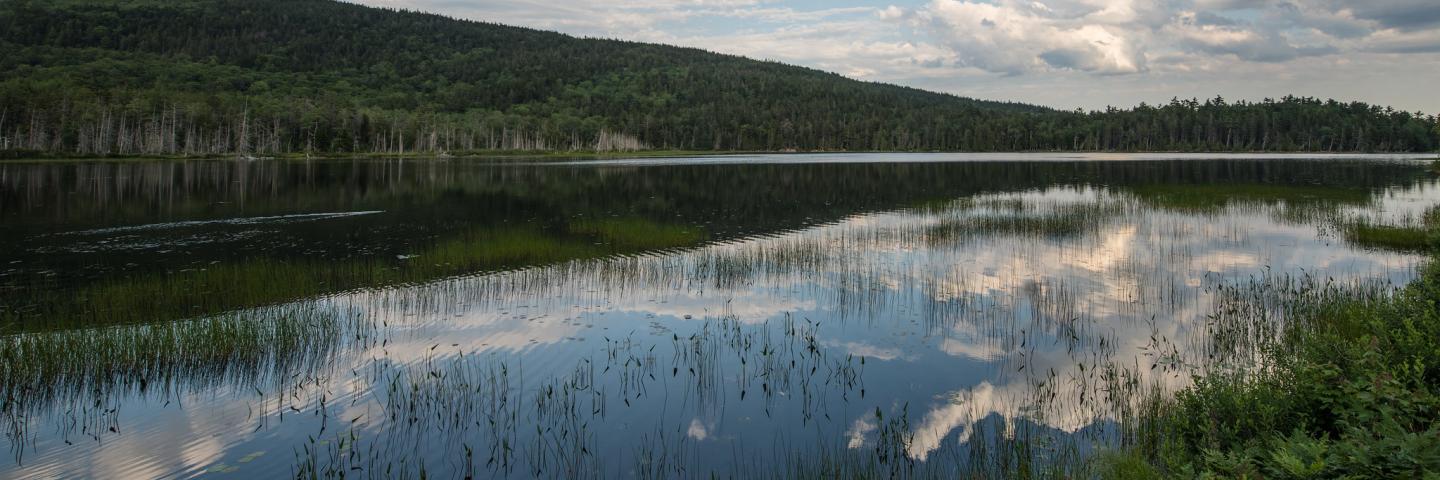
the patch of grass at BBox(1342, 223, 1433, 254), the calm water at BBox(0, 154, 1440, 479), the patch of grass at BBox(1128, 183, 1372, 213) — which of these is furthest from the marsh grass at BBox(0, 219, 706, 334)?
the patch of grass at BBox(1128, 183, 1372, 213)

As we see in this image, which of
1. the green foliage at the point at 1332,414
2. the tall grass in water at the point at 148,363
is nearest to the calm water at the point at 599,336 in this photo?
the tall grass in water at the point at 148,363

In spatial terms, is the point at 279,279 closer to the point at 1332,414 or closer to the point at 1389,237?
the point at 1332,414

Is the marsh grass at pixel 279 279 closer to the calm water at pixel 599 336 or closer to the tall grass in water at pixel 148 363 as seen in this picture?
the calm water at pixel 599 336

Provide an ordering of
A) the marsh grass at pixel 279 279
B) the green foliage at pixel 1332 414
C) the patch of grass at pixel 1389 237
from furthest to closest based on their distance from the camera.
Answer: the patch of grass at pixel 1389 237 < the marsh grass at pixel 279 279 < the green foliage at pixel 1332 414

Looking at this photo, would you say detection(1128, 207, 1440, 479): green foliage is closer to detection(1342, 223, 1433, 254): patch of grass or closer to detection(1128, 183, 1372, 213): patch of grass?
detection(1342, 223, 1433, 254): patch of grass

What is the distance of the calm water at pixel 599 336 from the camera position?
9133mm

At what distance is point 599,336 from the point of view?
559 inches

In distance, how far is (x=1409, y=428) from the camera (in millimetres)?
5965

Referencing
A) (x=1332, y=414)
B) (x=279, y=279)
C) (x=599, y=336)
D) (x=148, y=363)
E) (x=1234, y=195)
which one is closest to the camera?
(x=1332, y=414)

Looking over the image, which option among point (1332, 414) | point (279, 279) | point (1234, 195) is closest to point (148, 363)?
point (279, 279)

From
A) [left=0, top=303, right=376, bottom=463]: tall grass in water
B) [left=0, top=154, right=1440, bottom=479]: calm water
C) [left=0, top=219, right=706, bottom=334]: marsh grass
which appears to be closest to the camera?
[left=0, top=154, right=1440, bottom=479]: calm water

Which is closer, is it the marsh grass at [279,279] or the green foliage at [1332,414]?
the green foliage at [1332,414]

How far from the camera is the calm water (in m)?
9.13

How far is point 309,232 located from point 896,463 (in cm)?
2668
